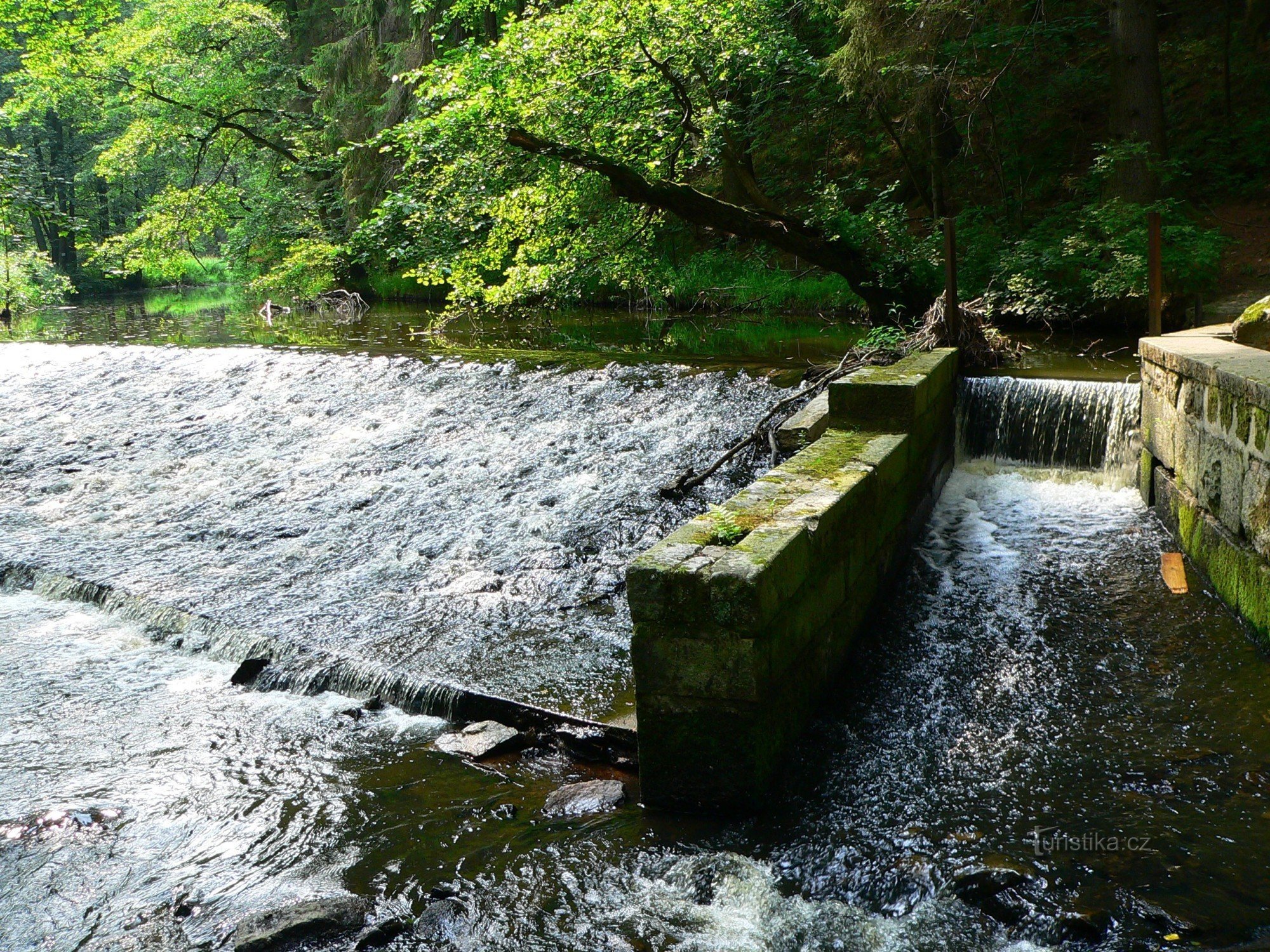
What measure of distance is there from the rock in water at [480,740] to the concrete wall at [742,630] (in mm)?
921

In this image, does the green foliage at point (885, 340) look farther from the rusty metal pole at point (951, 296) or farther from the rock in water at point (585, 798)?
the rock in water at point (585, 798)

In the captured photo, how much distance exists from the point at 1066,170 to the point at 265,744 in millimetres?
15255

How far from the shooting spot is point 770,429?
789 centimetres

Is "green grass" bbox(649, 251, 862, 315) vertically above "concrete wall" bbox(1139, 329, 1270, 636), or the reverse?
"green grass" bbox(649, 251, 862, 315)

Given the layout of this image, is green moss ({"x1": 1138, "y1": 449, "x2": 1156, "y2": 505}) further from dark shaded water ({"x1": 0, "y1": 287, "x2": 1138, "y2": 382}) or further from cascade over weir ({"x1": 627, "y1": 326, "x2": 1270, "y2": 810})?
dark shaded water ({"x1": 0, "y1": 287, "x2": 1138, "y2": 382})

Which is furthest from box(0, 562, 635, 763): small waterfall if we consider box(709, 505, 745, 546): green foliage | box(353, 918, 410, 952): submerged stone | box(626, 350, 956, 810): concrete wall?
box(353, 918, 410, 952): submerged stone

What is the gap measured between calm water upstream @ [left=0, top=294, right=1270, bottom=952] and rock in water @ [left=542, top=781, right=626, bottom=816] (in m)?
0.08

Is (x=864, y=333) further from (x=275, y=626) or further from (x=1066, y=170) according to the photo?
(x=275, y=626)

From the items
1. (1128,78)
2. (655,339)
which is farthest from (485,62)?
(1128,78)

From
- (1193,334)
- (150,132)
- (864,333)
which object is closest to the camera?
(1193,334)

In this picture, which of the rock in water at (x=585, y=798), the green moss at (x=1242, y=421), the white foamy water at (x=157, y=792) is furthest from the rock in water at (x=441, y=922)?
the green moss at (x=1242, y=421)

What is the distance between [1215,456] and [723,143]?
9.50 metres

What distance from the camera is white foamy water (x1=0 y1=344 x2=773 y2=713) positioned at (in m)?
5.86

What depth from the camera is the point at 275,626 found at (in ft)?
19.8
